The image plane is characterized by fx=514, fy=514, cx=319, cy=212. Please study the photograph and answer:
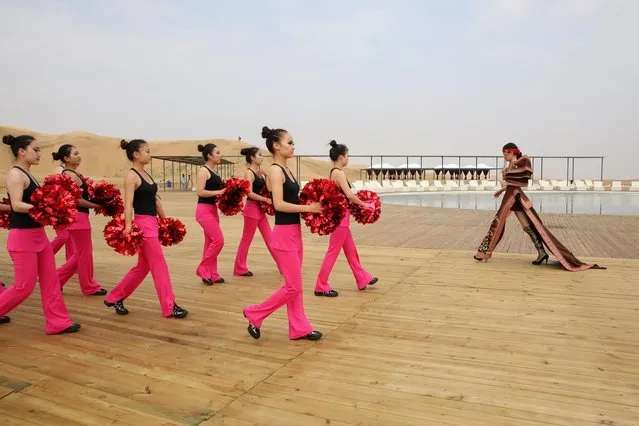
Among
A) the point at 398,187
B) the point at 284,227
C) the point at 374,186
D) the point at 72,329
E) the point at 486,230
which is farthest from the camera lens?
the point at 398,187

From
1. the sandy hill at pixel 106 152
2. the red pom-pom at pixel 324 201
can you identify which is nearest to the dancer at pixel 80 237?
the red pom-pom at pixel 324 201

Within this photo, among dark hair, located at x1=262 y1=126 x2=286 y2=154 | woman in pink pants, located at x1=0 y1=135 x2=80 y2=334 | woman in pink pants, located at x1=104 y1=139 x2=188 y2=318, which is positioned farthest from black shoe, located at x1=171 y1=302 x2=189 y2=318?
dark hair, located at x1=262 y1=126 x2=286 y2=154

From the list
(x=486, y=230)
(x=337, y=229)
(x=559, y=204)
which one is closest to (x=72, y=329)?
(x=337, y=229)

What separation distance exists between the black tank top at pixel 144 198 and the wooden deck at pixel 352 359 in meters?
1.11

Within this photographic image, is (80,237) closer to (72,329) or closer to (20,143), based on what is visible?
(72,329)

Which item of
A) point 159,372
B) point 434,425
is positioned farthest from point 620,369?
point 159,372

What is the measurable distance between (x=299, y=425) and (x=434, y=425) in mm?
768

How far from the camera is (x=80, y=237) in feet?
20.0

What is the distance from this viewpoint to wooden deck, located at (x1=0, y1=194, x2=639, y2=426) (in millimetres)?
3117

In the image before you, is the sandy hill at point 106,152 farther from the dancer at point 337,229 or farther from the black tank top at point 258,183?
the dancer at point 337,229

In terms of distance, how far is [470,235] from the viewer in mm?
11859

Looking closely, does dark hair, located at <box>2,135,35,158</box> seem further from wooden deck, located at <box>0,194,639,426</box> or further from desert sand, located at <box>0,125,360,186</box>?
desert sand, located at <box>0,125,360,186</box>

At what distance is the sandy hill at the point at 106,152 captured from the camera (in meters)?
93.9

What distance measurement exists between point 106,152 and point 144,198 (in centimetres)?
10660
